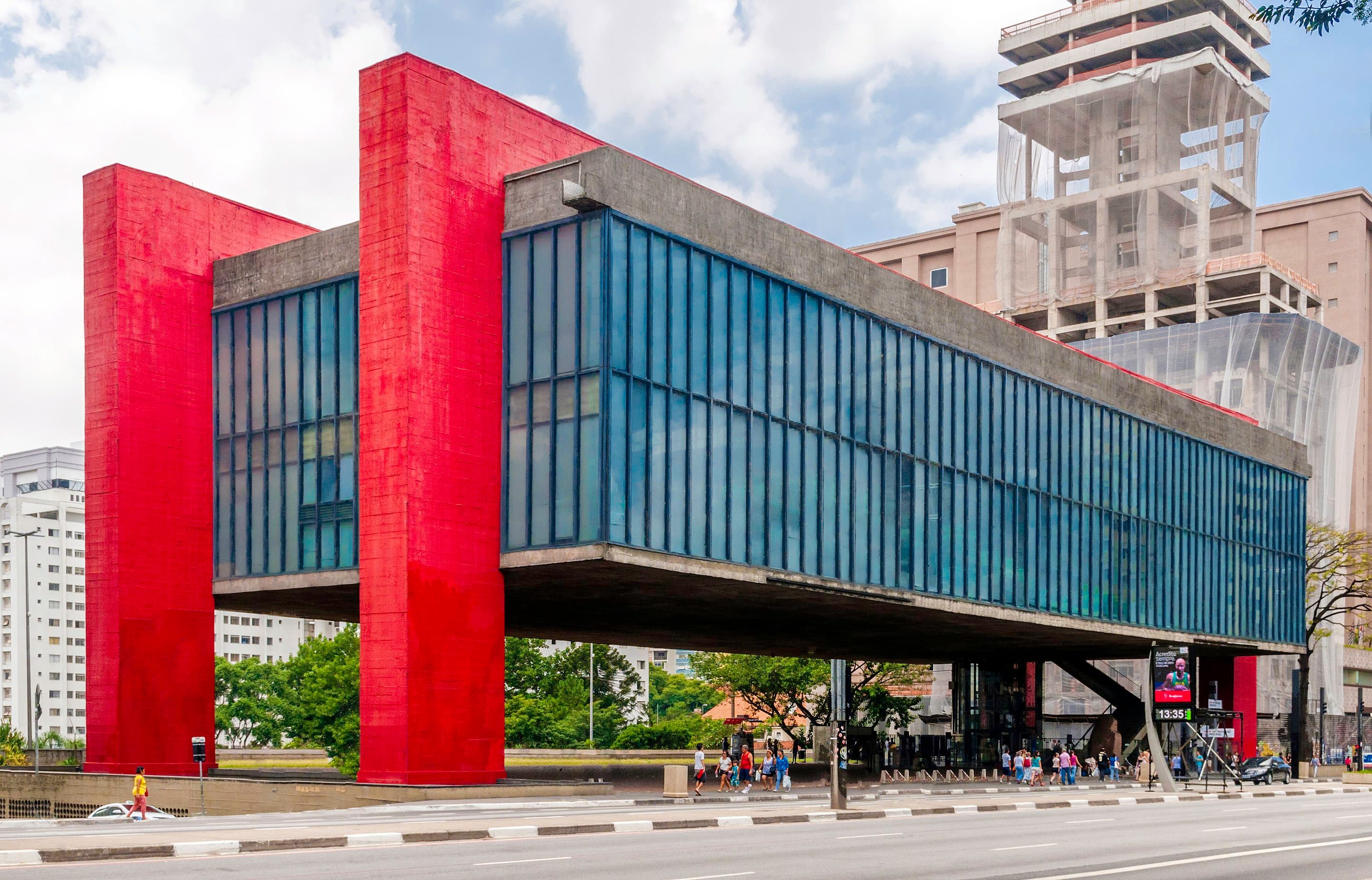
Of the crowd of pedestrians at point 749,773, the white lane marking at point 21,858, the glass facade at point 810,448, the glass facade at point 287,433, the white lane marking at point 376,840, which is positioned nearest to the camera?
the white lane marking at point 21,858

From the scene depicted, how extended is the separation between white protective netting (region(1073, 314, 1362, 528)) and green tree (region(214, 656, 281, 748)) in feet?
292

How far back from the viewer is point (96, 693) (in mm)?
43344

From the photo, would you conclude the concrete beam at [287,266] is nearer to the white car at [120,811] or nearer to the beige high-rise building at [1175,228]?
the white car at [120,811]

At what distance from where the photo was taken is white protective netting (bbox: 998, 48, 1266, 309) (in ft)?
390

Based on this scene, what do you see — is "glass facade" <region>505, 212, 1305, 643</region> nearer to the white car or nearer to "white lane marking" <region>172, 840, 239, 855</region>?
the white car

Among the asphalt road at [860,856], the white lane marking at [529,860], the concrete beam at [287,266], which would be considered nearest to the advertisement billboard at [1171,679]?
the asphalt road at [860,856]

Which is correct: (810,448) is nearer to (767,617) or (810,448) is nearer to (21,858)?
(767,617)

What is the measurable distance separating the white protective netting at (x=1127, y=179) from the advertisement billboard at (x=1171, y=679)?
75841mm

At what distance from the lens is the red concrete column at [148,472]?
43344 millimetres

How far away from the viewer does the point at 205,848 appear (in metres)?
19.9

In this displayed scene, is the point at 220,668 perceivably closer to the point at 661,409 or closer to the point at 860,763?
the point at 860,763

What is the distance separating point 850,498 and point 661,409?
972cm

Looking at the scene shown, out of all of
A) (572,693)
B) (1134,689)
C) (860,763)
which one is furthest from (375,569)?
(572,693)

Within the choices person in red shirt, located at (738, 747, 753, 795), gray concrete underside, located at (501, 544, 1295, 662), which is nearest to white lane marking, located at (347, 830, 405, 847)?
gray concrete underside, located at (501, 544, 1295, 662)
